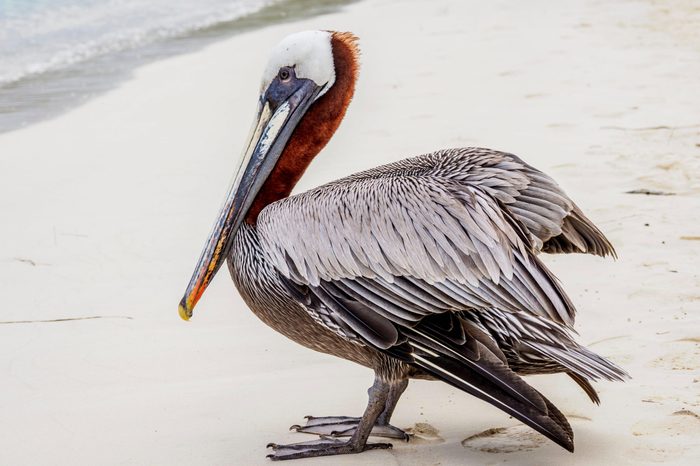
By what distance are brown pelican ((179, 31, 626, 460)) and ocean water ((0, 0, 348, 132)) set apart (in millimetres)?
A: 5003

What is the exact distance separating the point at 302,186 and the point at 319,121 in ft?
7.16

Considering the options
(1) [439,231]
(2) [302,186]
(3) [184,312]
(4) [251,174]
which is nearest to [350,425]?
(3) [184,312]

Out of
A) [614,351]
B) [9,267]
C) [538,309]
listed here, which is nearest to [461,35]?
[9,267]

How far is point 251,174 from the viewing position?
11.3 ft

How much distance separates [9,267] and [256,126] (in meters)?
1.97

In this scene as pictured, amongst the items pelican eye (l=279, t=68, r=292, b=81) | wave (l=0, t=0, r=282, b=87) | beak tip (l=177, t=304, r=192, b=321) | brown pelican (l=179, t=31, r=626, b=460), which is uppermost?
pelican eye (l=279, t=68, r=292, b=81)

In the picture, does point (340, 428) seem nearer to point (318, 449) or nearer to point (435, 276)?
point (318, 449)

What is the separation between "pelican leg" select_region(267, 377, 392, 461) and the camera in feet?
10.2

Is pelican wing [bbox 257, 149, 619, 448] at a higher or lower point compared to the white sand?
higher

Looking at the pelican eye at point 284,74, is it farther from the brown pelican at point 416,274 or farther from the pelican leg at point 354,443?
the pelican leg at point 354,443

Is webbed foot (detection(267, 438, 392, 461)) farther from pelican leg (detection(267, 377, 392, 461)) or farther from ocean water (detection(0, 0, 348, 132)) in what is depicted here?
ocean water (detection(0, 0, 348, 132))

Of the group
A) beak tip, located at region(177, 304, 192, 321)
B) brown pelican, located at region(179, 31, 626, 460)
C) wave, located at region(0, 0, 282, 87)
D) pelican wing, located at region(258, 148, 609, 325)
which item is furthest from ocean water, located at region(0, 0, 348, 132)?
pelican wing, located at region(258, 148, 609, 325)

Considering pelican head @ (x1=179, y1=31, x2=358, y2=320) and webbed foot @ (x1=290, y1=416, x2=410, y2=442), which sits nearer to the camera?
webbed foot @ (x1=290, y1=416, x2=410, y2=442)

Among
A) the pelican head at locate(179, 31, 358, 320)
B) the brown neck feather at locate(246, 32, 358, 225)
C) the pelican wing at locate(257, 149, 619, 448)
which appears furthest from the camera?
the brown neck feather at locate(246, 32, 358, 225)
